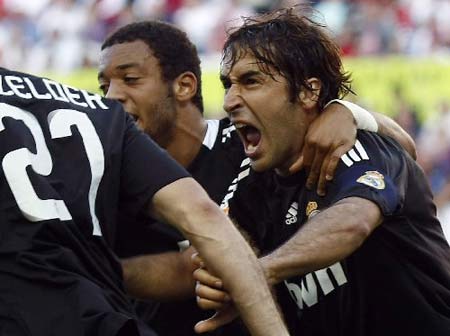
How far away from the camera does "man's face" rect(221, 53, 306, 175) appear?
425 cm

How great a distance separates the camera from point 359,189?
12.2 ft

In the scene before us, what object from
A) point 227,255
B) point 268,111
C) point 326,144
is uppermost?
point 268,111

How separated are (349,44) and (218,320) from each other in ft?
26.4

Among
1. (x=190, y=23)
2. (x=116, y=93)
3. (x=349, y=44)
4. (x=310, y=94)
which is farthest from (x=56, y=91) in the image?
(x=190, y=23)

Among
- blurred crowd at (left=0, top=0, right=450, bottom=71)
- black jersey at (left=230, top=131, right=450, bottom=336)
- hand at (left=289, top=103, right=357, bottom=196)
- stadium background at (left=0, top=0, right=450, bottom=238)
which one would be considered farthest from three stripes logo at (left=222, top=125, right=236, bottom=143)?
blurred crowd at (left=0, top=0, right=450, bottom=71)

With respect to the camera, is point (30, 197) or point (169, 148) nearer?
point (30, 197)

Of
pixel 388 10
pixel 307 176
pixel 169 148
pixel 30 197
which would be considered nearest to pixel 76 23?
pixel 388 10

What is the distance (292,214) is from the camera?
13.6 ft

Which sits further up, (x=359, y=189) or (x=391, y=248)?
(x=359, y=189)

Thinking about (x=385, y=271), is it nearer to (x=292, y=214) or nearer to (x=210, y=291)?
(x=292, y=214)

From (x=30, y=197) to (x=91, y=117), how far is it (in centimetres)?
34

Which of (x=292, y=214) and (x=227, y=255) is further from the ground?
(x=227, y=255)

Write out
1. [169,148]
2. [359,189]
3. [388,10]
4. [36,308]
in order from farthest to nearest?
[388,10] < [169,148] < [359,189] < [36,308]

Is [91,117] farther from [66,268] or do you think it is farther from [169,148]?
[169,148]
